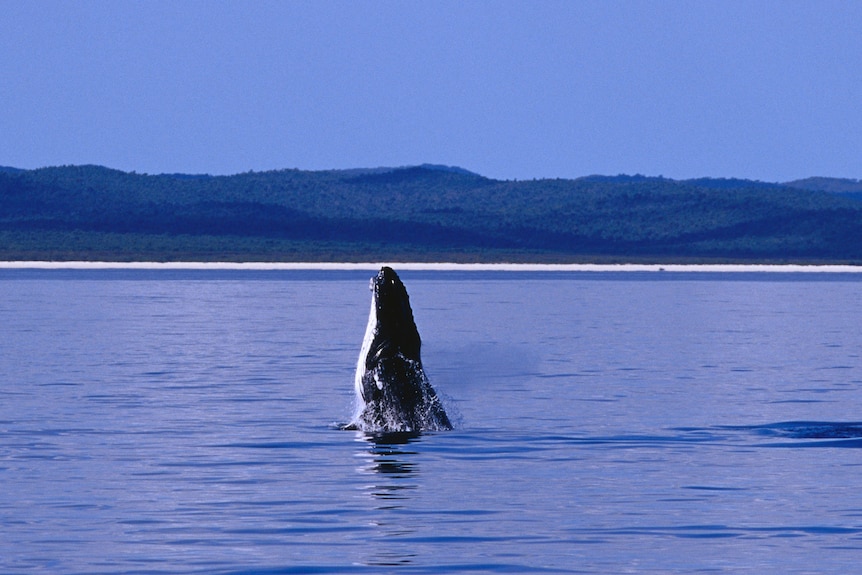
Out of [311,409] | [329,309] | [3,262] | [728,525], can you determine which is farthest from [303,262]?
[728,525]

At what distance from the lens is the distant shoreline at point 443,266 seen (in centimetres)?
15100

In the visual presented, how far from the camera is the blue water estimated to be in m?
14.0

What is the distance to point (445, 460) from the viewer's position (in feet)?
63.9

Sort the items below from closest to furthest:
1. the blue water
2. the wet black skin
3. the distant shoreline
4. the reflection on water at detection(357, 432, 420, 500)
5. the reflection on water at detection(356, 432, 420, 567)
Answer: the reflection on water at detection(356, 432, 420, 567), the blue water, the reflection on water at detection(357, 432, 420, 500), the wet black skin, the distant shoreline

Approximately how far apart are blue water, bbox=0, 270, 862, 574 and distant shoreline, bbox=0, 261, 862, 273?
109820 millimetres

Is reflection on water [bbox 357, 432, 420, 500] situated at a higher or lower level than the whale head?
lower

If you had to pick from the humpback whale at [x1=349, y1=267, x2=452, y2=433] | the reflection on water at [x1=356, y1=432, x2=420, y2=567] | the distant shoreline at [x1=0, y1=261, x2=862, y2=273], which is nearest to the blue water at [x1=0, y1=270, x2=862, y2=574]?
the reflection on water at [x1=356, y1=432, x2=420, y2=567]

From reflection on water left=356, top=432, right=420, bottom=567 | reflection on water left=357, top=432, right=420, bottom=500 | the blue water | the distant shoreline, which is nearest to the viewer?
reflection on water left=356, top=432, right=420, bottom=567

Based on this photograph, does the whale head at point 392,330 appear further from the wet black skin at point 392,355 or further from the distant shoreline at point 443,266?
the distant shoreline at point 443,266

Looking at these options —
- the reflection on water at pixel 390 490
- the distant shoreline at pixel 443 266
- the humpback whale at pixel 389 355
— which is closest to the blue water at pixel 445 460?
the reflection on water at pixel 390 490

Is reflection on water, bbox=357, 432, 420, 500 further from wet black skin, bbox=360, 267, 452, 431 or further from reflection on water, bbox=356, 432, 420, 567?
wet black skin, bbox=360, 267, 452, 431

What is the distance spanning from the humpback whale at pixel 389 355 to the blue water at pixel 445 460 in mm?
509

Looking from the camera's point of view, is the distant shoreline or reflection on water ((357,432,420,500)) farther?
the distant shoreline

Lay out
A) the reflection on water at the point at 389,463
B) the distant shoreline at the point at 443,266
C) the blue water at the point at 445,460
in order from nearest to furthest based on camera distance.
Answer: the blue water at the point at 445,460 → the reflection on water at the point at 389,463 → the distant shoreline at the point at 443,266
